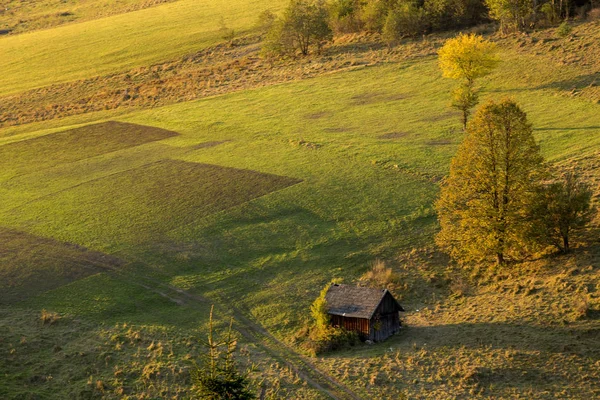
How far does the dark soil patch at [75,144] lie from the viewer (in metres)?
76.8

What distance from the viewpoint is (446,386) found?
34.1 metres

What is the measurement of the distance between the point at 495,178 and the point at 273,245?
16448mm

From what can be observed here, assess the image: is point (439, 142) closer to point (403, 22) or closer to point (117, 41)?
point (403, 22)

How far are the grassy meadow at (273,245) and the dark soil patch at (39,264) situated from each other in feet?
0.56

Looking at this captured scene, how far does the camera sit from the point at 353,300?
4144 centimetres

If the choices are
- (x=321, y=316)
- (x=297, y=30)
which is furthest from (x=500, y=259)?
(x=297, y=30)

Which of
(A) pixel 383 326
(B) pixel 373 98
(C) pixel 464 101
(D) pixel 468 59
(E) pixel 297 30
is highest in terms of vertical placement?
(E) pixel 297 30

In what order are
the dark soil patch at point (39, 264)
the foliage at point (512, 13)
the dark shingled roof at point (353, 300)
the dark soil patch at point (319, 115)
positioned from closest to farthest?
the dark shingled roof at point (353, 300) → the dark soil patch at point (39, 264) → the dark soil patch at point (319, 115) → the foliage at point (512, 13)

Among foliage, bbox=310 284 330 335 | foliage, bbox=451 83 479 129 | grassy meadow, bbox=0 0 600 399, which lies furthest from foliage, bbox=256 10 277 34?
foliage, bbox=310 284 330 335

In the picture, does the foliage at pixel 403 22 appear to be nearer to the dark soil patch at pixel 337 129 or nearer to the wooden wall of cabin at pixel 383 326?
the dark soil patch at pixel 337 129

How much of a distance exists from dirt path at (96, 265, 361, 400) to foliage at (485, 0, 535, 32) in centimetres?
6669

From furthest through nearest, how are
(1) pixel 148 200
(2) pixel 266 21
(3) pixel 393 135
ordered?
(2) pixel 266 21
(3) pixel 393 135
(1) pixel 148 200

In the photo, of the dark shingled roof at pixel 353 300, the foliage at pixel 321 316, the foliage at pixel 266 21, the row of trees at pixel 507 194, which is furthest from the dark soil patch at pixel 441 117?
the foliage at pixel 266 21

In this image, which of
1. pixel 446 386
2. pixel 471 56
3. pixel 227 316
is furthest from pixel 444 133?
pixel 446 386
